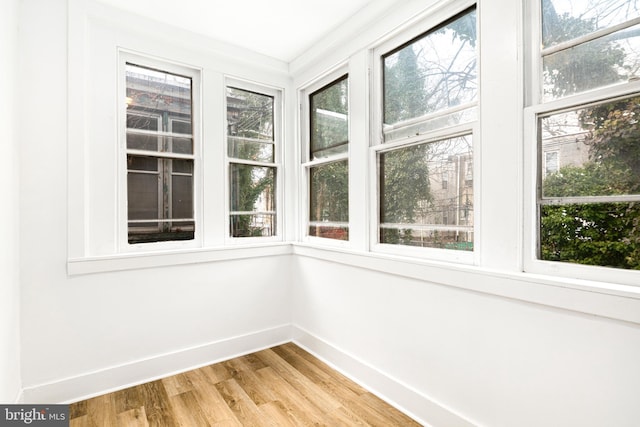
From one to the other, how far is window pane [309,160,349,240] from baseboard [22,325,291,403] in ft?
3.44

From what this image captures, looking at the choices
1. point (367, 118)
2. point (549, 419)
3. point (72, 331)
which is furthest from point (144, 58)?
point (549, 419)

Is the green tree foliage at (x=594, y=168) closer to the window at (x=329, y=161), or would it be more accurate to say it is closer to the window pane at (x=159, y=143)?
the window at (x=329, y=161)

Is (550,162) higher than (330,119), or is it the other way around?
(330,119)

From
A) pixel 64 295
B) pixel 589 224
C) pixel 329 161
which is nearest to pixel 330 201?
pixel 329 161

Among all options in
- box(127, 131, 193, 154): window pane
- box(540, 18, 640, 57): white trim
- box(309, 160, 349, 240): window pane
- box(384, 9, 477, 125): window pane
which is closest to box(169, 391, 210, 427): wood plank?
box(309, 160, 349, 240): window pane

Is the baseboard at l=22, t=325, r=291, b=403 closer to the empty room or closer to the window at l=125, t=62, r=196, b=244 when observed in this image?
the empty room

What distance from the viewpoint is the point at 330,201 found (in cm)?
275

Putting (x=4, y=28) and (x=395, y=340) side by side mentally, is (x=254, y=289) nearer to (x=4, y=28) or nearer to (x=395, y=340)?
(x=395, y=340)

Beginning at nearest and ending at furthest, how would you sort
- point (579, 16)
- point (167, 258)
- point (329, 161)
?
1. point (579, 16)
2. point (167, 258)
3. point (329, 161)

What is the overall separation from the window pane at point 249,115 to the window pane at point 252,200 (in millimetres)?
309

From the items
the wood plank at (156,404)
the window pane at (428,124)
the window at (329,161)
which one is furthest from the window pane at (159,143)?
the wood plank at (156,404)

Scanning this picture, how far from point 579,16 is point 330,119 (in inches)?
67.8

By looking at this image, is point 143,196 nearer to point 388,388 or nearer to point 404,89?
point 404,89

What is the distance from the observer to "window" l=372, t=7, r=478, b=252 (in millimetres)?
1748
